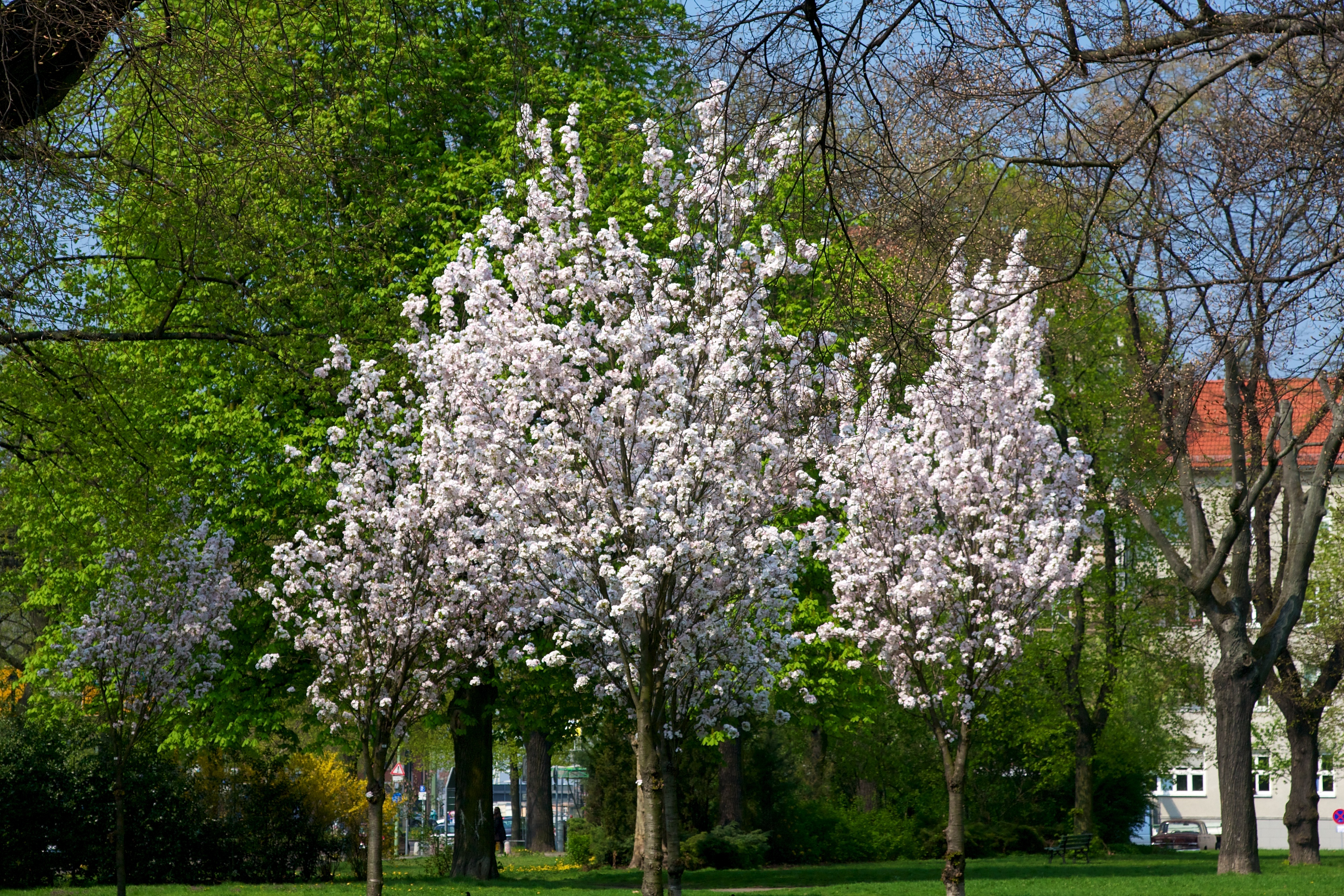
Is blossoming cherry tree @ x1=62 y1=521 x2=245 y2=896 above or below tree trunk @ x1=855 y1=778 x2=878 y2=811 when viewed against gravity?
above

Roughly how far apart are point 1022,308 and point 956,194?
31.0 feet

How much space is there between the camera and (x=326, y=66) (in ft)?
33.0

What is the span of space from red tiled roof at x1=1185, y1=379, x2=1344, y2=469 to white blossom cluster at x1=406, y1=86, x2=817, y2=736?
13.7ft

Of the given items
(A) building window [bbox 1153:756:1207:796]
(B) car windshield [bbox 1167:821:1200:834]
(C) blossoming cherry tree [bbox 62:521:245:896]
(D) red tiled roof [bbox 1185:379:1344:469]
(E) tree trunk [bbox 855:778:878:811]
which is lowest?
(B) car windshield [bbox 1167:821:1200:834]

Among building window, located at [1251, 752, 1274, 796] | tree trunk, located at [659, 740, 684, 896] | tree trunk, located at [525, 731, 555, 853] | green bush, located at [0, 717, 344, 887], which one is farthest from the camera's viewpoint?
tree trunk, located at [525, 731, 555, 853]

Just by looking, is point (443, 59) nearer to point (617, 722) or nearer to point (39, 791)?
point (617, 722)

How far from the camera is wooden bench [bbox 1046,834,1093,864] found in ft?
90.8

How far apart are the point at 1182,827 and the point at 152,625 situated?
1919 inches

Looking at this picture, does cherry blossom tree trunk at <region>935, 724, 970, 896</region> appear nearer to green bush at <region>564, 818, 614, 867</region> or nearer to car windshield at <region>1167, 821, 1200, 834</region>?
Answer: green bush at <region>564, 818, 614, 867</region>

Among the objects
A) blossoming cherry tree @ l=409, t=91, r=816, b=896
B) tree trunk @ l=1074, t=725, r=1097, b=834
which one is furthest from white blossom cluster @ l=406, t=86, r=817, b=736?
Result: tree trunk @ l=1074, t=725, r=1097, b=834

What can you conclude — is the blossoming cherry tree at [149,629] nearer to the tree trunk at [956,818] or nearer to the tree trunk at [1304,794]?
the tree trunk at [956,818]

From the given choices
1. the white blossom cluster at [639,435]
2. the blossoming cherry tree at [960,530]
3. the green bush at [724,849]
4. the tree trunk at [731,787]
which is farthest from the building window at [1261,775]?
the white blossom cluster at [639,435]

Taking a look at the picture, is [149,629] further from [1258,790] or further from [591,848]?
[1258,790]

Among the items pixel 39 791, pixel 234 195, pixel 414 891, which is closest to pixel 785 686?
pixel 414 891
